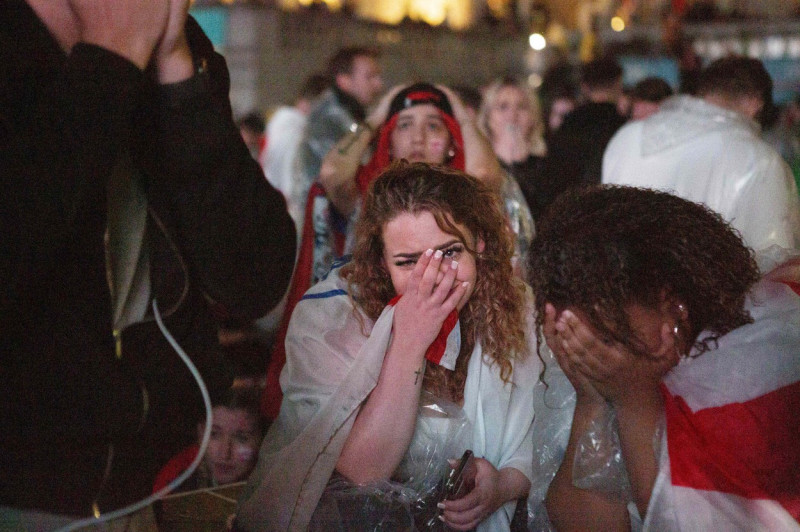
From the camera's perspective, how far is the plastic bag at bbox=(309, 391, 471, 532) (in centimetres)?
183

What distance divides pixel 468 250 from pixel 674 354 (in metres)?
0.60

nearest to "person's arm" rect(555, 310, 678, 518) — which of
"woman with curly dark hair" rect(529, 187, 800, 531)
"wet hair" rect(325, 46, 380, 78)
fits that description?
"woman with curly dark hair" rect(529, 187, 800, 531)

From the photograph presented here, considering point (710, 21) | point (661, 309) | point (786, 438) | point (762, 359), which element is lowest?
point (786, 438)

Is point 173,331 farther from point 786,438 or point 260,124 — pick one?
point 260,124

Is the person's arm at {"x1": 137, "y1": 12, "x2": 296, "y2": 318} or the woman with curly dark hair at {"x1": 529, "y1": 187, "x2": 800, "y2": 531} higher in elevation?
the person's arm at {"x1": 137, "y1": 12, "x2": 296, "y2": 318}

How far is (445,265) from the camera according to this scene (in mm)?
1893

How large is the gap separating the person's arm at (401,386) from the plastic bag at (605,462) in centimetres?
40

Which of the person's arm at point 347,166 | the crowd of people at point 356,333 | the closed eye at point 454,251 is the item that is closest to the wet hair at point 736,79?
the person's arm at point 347,166

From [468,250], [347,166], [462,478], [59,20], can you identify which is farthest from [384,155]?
[59,20]

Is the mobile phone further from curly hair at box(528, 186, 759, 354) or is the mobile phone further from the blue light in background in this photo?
the blue light in background

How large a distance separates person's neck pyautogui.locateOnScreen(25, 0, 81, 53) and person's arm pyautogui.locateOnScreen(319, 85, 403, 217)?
1.98 meters

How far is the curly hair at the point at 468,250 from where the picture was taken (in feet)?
6.71

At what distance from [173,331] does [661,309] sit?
2.95 feet

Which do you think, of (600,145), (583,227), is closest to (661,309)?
(583,227)
